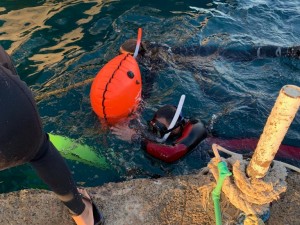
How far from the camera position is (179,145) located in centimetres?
339

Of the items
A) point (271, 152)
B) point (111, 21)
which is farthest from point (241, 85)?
point (271, 152)

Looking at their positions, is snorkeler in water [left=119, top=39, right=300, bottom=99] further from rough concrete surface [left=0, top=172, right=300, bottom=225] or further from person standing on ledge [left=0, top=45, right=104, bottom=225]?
person standing on ledge [left=0, top=45, right=104, bottom=225]

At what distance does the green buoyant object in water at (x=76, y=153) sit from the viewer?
3.59 metres

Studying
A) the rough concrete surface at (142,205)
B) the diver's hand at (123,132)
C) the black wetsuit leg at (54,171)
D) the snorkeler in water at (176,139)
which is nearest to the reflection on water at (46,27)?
the diver's hand at (123,132)

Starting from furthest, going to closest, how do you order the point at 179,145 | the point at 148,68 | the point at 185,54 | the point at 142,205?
the point at 185,54, the point at 148,68, the point at 179,145, the point at 142,205

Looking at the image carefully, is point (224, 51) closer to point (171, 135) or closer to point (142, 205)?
point (171, 135)

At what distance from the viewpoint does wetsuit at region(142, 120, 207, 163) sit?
11.1 ft

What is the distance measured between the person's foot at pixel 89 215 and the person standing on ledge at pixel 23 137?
27cm

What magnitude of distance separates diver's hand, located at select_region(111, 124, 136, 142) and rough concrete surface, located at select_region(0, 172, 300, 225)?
1193 millimetres

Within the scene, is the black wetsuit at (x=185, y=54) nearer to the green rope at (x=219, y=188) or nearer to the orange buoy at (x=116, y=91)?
the orange buoy at (x=116, y=91)

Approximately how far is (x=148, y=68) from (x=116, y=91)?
1303 mm

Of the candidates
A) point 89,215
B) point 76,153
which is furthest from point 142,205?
point 76,153

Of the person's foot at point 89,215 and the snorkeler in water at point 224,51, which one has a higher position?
the person's foot at point 89,215

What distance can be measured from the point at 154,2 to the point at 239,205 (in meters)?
5.57
